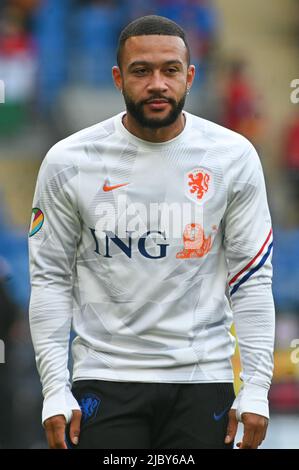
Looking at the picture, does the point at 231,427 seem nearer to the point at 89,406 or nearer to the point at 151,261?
the point at 89,406

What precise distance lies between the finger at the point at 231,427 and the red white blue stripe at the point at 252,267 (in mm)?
454

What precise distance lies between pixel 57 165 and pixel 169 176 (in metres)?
0.42

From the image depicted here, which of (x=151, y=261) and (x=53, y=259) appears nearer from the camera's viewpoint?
(x=151, y=261)

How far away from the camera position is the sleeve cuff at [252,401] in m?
4.46

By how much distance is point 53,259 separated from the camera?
185 inches

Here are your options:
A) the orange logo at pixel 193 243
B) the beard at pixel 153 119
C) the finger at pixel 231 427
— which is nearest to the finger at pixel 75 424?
the finger at pixel 231 427

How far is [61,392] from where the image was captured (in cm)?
455

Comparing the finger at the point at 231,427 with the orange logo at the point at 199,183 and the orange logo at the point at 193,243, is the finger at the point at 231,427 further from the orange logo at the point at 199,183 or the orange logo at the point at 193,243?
the orange logo at the point at 199,183

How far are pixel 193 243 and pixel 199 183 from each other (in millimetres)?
230

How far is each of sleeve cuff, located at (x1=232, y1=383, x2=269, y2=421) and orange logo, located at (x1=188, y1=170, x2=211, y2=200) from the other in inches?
28.6

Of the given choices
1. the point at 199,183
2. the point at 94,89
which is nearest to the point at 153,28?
the point at 199,183

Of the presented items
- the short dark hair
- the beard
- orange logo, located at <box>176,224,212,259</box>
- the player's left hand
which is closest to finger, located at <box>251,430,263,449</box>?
the player's left hand

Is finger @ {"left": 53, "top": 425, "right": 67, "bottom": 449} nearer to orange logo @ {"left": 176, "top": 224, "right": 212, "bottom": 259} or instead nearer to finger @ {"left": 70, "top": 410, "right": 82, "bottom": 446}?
finger @ {"left": 70, "top": 410, "right": 82, "bottom": 446}

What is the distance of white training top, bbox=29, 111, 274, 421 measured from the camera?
4.59 meters
